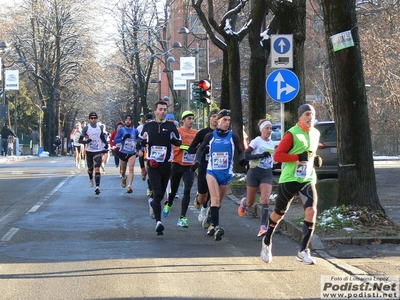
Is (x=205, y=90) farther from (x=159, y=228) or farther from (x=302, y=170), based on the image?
(x=302, y=170)

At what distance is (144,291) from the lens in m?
7.71

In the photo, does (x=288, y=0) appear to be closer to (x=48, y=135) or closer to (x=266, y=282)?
(x=266, y=282)

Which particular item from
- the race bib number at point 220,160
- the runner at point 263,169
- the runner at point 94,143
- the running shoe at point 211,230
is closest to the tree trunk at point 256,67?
the runner at point 94,143

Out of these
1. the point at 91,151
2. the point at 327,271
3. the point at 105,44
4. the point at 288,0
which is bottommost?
the point at 327,271

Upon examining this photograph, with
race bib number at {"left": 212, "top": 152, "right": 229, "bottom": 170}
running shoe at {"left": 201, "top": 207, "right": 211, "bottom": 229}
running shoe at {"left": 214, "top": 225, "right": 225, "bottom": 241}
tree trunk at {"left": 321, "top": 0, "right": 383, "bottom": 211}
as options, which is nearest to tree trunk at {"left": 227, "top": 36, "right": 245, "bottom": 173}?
running shoe at {"left": 201, "top": 207, "right": 211, "bottom": 229}

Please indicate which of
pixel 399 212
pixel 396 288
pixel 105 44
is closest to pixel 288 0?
pixel 399 212

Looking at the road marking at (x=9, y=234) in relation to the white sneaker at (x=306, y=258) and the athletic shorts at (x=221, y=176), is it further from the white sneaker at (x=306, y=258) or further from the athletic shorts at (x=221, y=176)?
the white sneaker at (x=306, y=258)

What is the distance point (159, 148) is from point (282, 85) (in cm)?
358

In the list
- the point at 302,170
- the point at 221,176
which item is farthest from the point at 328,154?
the point at 302,170

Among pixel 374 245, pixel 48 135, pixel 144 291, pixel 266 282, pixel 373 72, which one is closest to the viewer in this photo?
pixel 144 291

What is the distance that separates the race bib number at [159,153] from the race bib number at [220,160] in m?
1.04

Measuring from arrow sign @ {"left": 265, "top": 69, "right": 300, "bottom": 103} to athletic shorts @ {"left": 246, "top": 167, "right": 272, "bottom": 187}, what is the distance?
10.7 ft

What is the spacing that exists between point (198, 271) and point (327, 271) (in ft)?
4.74

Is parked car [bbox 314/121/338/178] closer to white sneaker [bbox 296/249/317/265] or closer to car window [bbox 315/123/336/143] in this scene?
car window [bbox 315/123/336/143]
